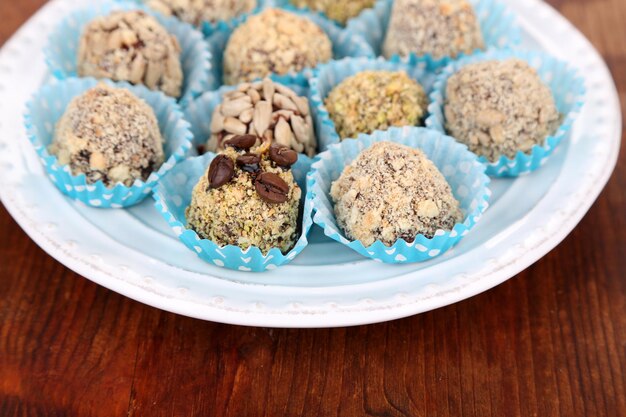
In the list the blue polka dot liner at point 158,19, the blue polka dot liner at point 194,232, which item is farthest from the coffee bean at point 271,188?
the blue polka dot liner at point 158,19

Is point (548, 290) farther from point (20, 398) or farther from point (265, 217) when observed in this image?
point (20, 398)

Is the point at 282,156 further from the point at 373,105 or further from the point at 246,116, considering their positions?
the point at 373,105

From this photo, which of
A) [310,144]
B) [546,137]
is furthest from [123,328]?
[546,137]

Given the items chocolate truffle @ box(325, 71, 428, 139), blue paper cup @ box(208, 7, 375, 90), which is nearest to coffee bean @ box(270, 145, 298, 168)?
chocolate truffle @ box(325, 71, 428, 139)

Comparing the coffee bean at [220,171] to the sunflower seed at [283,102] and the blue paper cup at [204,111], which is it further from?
the blue paper cup at [204,111]

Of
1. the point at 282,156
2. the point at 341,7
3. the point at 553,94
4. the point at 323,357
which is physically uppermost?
the point at 282,156

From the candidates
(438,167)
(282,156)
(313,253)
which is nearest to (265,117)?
(282,156)
